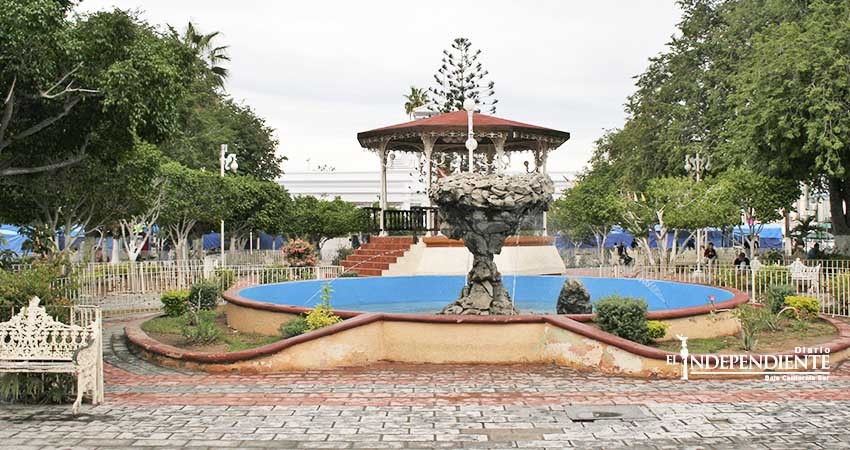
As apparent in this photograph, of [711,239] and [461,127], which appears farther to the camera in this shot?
[711,239]

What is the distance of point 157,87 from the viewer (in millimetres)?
12391

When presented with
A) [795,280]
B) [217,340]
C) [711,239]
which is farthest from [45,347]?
[711,239]

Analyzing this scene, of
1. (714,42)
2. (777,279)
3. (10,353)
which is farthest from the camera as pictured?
(714,42)

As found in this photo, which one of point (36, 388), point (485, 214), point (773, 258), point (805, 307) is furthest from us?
point (773, 258)

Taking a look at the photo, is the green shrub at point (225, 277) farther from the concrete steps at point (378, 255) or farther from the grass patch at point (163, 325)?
the concrete steps at point (378, 255)

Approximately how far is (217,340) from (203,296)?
468cm

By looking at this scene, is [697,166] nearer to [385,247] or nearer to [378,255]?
[385,247]

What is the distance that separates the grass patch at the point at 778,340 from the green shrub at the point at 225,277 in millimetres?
12117

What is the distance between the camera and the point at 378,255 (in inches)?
926

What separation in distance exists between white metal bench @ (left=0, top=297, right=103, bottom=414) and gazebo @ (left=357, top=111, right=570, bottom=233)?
15.1 meters

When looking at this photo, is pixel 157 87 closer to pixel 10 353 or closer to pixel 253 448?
pixel 10 353

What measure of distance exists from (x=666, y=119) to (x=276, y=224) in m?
19.7

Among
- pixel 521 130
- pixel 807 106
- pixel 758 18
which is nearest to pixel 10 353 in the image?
pixel 521 130

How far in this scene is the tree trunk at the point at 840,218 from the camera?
2383cm
